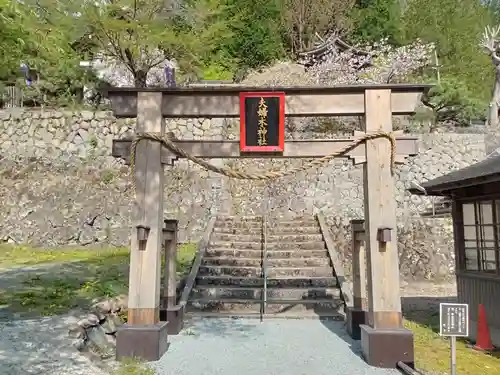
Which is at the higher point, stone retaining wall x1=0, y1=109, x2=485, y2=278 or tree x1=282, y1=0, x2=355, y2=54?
tree x1=282, y1=0, x2=355, y2=54

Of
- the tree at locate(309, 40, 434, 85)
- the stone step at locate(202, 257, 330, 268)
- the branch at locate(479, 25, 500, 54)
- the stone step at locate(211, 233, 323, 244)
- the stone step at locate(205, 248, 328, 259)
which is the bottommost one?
the stone step at locate(202, 257, 330, 268)

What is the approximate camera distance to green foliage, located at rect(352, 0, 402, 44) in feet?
85.2

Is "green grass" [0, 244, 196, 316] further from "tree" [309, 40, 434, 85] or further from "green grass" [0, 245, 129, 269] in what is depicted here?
"tree" [309, 40, 434, 85]

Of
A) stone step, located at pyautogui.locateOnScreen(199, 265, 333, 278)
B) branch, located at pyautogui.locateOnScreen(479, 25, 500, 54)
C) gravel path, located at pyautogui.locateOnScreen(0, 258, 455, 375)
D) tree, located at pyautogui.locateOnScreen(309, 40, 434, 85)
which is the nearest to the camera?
gravel path, located at pyautogui.locateOnScreen(0, 258, 455, 375)

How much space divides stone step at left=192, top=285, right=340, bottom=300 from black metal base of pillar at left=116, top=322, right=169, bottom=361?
3.37 metres

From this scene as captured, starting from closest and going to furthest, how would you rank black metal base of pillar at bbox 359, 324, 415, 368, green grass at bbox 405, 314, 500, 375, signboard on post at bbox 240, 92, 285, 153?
black metal base of pillar at bbox 359, 324, 415, 368
green grass at bbox 405, 314, 500, 375
signboard on post at bbox 240, 92, 285, 153

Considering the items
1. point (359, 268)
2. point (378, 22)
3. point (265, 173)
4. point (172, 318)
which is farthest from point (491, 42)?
point (172, 318)

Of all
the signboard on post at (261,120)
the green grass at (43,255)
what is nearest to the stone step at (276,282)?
the signboard on post at (261,120)

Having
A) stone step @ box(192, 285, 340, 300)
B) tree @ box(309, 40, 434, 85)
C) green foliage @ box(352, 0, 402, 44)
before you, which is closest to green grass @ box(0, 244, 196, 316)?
stone step @ box(192, 285, 340, 300)

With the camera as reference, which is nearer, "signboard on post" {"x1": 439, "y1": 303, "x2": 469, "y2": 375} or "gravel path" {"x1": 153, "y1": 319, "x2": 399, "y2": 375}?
"signboard on post" {"x1": 439, "y1": 303, "x2": 469, "y2": 375}

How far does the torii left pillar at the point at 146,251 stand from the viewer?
5520mm

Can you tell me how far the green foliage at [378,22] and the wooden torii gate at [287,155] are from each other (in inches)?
872

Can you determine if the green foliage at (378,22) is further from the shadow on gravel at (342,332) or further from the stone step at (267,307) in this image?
the shadow on gravel at (342,332)

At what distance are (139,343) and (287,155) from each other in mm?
3384
